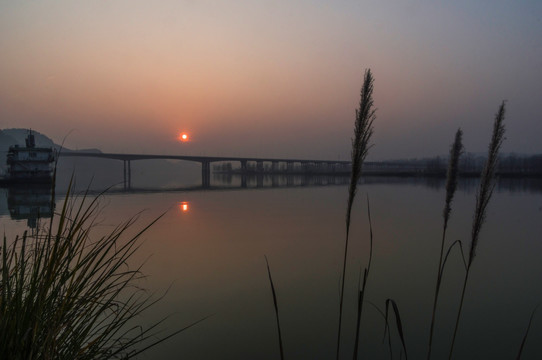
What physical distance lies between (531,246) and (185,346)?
11161 millimetres

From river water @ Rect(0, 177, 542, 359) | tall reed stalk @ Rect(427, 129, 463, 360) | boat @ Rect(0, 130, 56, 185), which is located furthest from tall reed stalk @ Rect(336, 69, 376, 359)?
boat @ Rect(0, 130, 56, 185)

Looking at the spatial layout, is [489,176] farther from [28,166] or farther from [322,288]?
[28,166]

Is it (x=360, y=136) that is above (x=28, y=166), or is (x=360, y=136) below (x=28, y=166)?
above

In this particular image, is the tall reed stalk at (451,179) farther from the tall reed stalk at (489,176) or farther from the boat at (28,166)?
the boat at (28,166)

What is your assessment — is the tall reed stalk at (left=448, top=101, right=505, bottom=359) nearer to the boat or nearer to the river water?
the river water

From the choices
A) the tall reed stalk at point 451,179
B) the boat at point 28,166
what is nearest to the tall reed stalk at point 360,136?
the tall reed stalk at point 451,179

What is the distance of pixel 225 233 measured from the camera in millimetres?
13297

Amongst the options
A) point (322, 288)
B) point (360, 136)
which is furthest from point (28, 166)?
point (360, 136)

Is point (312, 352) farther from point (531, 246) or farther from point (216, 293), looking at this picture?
point (531, 246)

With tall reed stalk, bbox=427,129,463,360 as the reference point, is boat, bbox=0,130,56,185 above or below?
below

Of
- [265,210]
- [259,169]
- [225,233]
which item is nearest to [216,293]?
[225,233]

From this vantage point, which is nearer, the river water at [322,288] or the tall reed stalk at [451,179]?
the tall reed stalk at [451,179]

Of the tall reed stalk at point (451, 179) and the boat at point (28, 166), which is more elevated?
the tall reed stalk at point (451, 179)

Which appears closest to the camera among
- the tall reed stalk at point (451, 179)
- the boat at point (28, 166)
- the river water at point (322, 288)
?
the tall reed stalk at point (451, 179)
